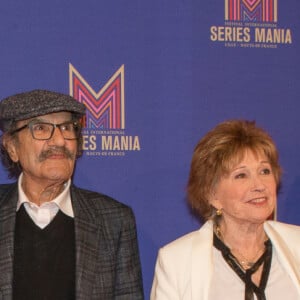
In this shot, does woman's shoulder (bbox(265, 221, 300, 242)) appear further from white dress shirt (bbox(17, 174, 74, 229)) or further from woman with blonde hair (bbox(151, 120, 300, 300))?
white dress shirt (bbox(17, 174, 74, 229))

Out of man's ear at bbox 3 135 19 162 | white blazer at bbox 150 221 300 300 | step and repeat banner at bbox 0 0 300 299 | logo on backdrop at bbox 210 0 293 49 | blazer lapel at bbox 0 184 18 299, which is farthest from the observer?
logo on backdrop at bbox 210 0 293 49

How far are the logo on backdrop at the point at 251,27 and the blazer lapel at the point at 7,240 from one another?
1283 millimetres

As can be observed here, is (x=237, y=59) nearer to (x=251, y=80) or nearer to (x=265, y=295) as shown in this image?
(x=251, y=80)

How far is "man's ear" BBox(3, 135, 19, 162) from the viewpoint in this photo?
2.74 meters

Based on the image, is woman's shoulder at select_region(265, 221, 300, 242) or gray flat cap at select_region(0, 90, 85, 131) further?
woman's shoulder at select_region(265, 221, 300, 242)

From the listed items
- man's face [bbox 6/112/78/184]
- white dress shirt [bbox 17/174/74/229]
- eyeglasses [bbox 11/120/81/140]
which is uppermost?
eyeglasses [bbox 11/120/81/140]

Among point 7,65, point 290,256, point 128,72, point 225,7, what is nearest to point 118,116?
point 128,72

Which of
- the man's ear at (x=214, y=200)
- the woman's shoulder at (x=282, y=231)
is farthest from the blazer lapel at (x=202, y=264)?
the woman's shoulder at (x=282, y=231)

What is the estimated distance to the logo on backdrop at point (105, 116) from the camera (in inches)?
122

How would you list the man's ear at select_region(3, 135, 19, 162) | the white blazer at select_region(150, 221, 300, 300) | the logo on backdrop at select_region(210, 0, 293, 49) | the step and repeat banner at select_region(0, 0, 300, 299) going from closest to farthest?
the white blazer at select_region(150, 221, 300, 300), the man's ear at select_region(3, 135, 19, 162), the step and repeat banner at select_region(0, 0, 300, 299), the logo on backdrop at select_region(210, 0, 293, 49)

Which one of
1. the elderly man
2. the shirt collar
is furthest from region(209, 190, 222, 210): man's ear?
the shirt collar

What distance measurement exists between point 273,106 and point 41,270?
1.45 metres

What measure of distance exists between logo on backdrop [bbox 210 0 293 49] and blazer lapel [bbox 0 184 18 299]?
50.5 inches

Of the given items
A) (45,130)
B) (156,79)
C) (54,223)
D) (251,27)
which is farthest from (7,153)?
(251,27)
